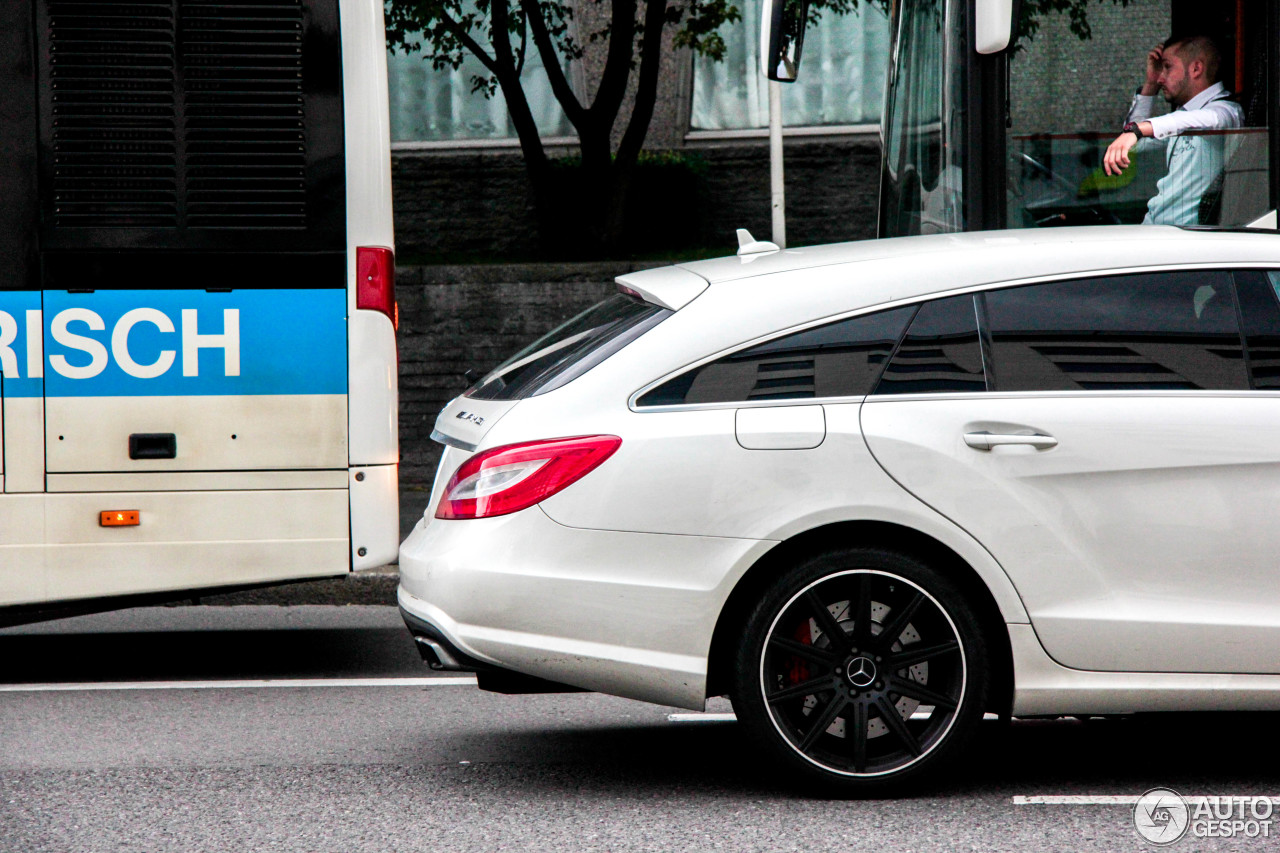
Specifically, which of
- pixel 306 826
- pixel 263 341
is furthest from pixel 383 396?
pixel 306 826

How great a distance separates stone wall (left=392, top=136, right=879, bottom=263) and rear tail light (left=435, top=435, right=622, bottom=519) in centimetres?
1285

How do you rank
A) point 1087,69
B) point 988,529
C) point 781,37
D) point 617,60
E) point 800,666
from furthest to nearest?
point 617,60
point 781,37
point 1087,69
point 800,666
point 988,529

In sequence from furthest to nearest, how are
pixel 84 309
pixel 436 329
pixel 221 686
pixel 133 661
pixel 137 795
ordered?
pixel 436 329 → pixel 133 661 → pixel 221 686 → pixel 84 309 → pixel 137 795

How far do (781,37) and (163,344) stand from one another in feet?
10.1

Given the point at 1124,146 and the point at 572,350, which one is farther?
the point at 1124,146

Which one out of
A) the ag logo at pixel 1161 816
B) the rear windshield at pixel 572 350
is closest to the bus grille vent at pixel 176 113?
the rear windshield at pixel 572 350

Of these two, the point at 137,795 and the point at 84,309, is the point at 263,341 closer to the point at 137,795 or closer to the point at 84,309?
the point at 84,309

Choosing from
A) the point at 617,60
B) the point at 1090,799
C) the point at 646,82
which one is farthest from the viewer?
the point at 646,82

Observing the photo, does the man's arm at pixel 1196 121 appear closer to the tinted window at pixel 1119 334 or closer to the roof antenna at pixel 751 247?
the tinted window at pixel 1119 334

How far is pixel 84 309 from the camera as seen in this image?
19.5 ft

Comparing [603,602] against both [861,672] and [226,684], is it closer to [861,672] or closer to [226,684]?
[861,672]

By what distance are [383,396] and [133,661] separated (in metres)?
1.84

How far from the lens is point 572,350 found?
4801 mm

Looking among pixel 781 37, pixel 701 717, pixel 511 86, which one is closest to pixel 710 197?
pixel 511 86
